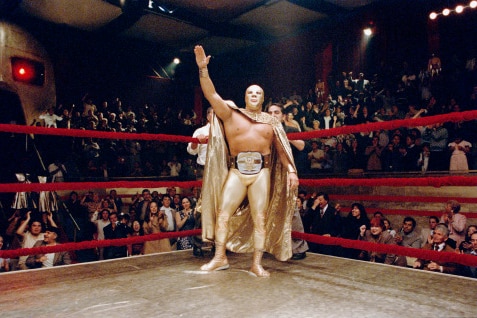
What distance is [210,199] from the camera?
3039 millimetres

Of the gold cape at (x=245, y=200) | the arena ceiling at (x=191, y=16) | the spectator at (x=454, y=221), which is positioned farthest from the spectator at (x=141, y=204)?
the arena ceiling at (x=191, y=16)

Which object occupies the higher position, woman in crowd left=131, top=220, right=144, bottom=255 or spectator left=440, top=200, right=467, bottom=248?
spectator left=440, top=200, right=467, bottom=248

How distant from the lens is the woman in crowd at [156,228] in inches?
212

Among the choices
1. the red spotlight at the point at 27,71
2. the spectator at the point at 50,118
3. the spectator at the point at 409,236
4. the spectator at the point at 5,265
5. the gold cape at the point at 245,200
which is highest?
the red spotlight at the point at 27,71

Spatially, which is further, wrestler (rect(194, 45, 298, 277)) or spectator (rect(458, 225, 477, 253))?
spectator (rect(458, 225, 477, 253))

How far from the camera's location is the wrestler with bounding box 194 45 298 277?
2902mm

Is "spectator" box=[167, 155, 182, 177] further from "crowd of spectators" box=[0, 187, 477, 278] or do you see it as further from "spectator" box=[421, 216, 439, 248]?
"spectator" box=[421, 216, 439, 248]

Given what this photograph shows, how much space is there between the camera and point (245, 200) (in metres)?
3.17

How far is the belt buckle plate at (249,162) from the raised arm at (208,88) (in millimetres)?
312

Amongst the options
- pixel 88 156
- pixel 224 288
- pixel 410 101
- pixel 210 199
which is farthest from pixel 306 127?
pixel 224 288

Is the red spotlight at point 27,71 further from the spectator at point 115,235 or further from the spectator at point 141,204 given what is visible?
the spectator at point 115,235

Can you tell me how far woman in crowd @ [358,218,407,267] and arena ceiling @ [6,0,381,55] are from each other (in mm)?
7182

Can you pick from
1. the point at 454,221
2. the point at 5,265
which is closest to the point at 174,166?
the point at 5,265

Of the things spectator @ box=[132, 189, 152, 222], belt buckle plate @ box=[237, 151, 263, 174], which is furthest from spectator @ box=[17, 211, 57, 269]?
belt buckle plate @ box=[237, 151, 263, 174]
